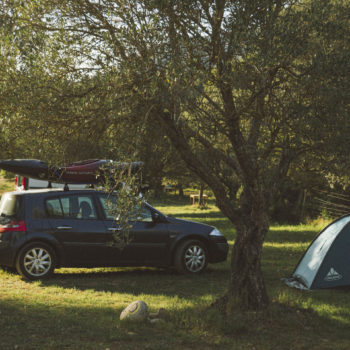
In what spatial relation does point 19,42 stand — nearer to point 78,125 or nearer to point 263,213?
point 78,125

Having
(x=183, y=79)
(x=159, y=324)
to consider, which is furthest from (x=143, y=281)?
(x=183, y=79)

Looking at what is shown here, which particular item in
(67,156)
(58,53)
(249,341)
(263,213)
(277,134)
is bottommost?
(249,341)

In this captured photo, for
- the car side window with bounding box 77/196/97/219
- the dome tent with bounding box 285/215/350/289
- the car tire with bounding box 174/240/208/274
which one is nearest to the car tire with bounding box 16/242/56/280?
the car side window with bounding box 77/196/97/219

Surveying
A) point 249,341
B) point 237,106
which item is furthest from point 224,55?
point 249,341

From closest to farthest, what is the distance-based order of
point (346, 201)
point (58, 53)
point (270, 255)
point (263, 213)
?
1. point (58, 53)
2. point (263, 213)
3. point (270, 255)
4. point (346, 201)

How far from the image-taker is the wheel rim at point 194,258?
37.0ft

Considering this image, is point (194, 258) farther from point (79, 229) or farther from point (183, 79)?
point (183, 79)

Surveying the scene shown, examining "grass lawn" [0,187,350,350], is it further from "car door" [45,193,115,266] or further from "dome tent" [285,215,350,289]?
"car door" [45,193,115,266]

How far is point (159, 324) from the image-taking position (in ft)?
23.5


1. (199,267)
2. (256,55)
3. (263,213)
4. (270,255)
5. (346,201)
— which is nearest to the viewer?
(256,55)

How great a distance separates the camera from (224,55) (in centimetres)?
649

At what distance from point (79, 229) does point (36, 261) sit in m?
1.00

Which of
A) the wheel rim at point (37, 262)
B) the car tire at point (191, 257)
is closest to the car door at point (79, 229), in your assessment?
the wheel rim at point (37, 262)

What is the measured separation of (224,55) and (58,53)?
206 centimetres
